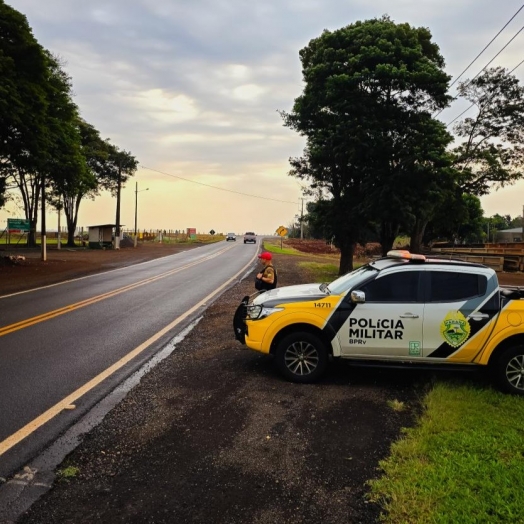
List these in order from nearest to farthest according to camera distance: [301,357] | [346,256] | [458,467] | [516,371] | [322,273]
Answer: [458,467] < [516,371] < [301,357] < [346,256] < [322,273]

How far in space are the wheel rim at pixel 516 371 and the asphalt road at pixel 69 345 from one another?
509 centimetres

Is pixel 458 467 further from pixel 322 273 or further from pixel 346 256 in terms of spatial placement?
pixel 322 273

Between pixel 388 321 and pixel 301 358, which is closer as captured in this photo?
pixel 388 321

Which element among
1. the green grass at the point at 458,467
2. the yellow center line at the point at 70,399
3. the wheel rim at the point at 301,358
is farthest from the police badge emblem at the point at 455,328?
the yellow center line at the point at 70,399

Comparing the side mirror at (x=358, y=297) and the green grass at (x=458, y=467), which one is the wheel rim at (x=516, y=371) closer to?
the green grass at (x=458, y=467)

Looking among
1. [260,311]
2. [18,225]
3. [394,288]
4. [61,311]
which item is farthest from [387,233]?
[18,225]

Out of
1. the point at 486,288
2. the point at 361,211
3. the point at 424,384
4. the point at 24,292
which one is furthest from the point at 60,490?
the point at 361,211

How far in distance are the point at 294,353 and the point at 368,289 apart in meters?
1.32

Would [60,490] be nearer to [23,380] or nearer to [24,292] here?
[23,380]

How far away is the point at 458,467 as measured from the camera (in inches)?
157

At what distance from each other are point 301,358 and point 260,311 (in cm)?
85

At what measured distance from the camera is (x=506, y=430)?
15.6ft

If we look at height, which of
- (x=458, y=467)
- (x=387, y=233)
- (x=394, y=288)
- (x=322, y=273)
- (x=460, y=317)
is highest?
(x=387, y=233)

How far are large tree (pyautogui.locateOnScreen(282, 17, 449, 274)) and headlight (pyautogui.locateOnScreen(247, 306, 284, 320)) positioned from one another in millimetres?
12536
